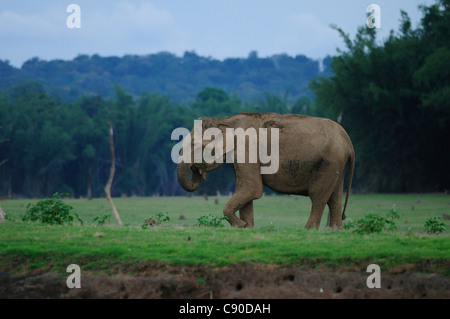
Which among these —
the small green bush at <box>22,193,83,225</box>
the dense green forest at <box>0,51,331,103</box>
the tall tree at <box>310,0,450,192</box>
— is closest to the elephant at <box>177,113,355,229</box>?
the small green bush at <box>22,193,83,225</box>

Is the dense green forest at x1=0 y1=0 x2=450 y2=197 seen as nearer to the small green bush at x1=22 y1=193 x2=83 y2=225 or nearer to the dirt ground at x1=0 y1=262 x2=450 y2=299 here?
the small green bush at x1=22 y1=193 x2=83 y2=225

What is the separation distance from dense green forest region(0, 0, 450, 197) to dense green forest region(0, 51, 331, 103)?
105 feet

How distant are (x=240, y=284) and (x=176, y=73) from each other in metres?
159

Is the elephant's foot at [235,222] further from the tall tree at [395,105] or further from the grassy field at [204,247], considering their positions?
the tall tree at [395,105]

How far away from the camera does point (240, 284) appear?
34.6 feet

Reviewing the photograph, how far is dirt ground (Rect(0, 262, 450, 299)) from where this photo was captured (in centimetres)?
1035

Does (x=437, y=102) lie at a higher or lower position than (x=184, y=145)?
higher

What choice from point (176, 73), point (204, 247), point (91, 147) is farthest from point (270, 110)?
point (176, 73)

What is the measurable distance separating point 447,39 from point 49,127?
3899 centimetres

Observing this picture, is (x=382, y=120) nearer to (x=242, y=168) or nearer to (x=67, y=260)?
(x=242, y=168)

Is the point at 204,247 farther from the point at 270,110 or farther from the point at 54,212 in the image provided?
the point at 270,110

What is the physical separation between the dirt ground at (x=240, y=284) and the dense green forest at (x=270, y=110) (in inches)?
1058
